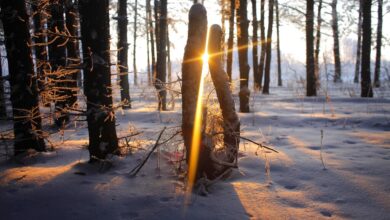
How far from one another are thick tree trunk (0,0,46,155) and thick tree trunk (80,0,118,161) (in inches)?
31.7

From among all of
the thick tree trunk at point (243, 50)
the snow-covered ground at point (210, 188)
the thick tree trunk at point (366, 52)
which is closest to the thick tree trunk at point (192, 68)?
the snow-covered ground at point (210, 188)

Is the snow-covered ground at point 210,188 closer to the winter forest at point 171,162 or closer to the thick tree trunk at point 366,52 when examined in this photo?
the winter forest at point 171,162

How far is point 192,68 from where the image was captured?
2736mm

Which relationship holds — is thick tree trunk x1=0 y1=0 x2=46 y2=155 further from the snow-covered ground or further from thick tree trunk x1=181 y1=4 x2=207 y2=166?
thick tree trunk x1=181 y1=4 x2=207 y2=166

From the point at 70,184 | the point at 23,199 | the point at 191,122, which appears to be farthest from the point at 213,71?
the point at 23,199

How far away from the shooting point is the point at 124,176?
295 centimetres

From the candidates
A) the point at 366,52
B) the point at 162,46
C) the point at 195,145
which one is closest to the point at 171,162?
the point at 195,145

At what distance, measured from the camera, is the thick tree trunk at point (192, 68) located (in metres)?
2.73

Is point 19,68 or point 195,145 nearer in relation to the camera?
point 195,145

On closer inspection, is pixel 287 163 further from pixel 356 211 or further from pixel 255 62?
pixel 255 62

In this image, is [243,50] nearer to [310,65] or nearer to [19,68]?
[310,65]

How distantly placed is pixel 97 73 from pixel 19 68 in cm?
110

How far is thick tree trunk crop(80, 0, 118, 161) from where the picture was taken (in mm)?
2959

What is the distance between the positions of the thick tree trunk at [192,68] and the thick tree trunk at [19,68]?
69.5 inches
